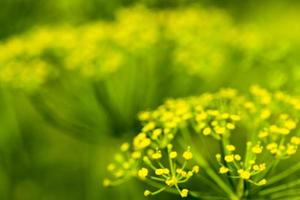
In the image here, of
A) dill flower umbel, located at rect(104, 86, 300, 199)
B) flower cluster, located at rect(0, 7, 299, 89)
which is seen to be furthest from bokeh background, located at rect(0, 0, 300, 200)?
dill flower umbel, located at rect(104, 86, 300, 199)

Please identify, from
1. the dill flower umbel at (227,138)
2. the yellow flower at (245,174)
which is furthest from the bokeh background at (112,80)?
the yellow flower at (245,174)

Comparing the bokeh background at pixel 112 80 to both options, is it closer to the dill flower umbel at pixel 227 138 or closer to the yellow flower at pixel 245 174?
the dill flower umbel at pixel 227 138

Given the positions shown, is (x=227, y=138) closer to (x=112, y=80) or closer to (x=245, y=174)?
(x=245, y=174)

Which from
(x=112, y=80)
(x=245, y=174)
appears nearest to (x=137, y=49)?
(x=112, y=80)

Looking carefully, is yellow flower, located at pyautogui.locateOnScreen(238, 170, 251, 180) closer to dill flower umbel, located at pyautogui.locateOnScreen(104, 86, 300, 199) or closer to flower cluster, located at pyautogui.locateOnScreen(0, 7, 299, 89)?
dill flower umbel, located at pyautogui.locateOnScreen(104, 86, 300, 199)

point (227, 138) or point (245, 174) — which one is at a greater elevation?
point (227, 138)

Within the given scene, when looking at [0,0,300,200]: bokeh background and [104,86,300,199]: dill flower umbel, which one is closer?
[104,86,300,199]: dill flower umbel

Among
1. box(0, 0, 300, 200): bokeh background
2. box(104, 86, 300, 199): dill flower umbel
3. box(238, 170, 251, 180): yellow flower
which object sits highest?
box(0, 0, 300, 200): bokeh background

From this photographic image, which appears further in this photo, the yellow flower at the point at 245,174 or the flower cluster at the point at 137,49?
the flower cluster at the point at 137,49
